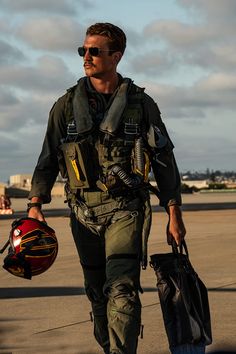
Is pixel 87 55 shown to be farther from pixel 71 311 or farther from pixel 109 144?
pixel 71 311

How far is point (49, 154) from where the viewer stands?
5.07 m

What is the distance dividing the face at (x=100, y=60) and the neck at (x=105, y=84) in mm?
30

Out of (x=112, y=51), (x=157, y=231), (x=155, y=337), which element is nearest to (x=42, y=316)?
(x=155, y=337)

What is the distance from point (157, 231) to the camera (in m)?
18.7

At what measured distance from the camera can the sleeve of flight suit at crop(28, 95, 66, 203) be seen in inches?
197

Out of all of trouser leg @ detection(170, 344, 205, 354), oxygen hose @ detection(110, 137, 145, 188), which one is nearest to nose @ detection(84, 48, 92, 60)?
oxygen hose @ detection(110, 137, 145, 188)

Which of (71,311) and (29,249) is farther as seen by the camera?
(71,311)

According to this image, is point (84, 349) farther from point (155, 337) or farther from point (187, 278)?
point (187, 278)

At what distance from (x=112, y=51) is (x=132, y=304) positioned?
1.56 meters

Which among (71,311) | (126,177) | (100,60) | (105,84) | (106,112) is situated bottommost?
(71,311)

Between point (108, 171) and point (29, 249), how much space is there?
0.67 meters

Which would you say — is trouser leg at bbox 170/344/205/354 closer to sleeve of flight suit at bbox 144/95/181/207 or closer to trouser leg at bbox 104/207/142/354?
trouser leg at bbox 104/207/142/354

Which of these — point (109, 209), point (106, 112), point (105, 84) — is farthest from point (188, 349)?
point (105, 84)

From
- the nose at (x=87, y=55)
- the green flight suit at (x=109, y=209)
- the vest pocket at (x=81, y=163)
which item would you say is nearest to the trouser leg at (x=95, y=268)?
the green flight suit at (x=109, y=209)
